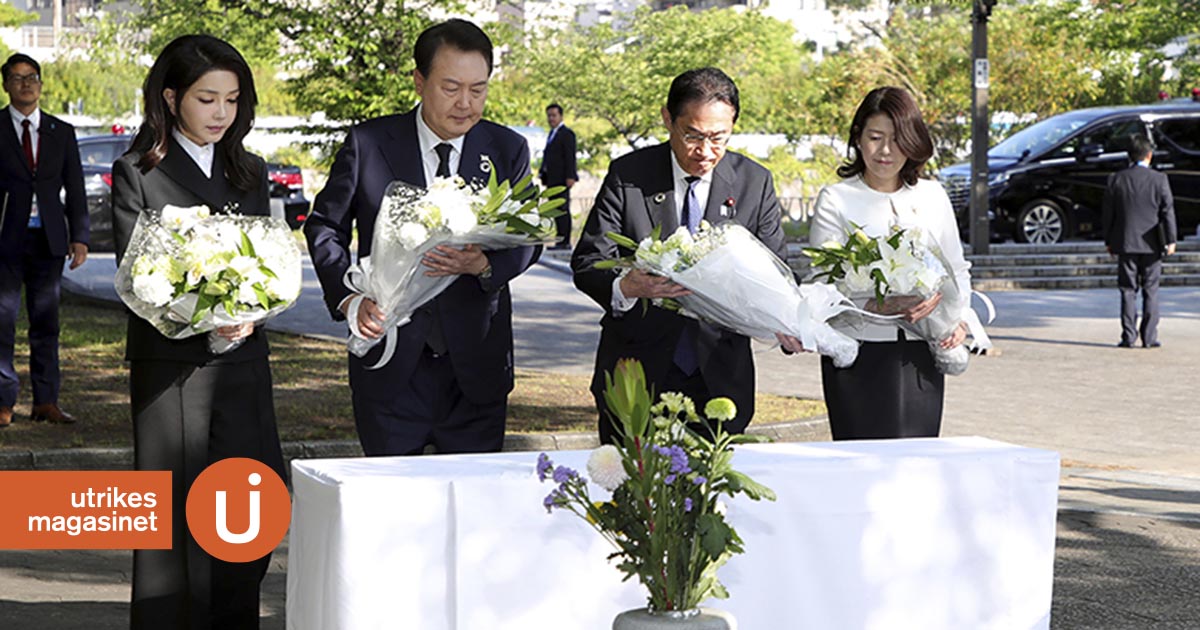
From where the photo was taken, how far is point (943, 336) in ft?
18.6

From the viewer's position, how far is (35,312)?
10.5 metres

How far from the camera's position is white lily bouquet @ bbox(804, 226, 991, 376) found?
5270 millimetres

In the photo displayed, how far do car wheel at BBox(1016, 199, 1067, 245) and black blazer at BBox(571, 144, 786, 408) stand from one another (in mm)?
20038

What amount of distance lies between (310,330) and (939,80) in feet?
71.6

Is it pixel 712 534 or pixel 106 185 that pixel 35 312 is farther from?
pixel 106 185

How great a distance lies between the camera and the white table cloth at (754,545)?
409 cm

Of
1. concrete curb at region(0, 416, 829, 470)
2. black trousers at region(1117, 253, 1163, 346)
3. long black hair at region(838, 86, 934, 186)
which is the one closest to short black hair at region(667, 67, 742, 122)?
long black hair at region(838, 86, 934, 186)

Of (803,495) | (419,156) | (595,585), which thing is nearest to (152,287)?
(419,156)

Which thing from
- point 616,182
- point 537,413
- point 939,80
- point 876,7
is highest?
point 876,7

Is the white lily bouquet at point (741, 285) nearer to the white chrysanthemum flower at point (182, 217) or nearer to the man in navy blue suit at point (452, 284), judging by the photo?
the man in navy blue suit at point (452, 284)

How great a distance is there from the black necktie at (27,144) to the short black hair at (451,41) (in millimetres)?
5887

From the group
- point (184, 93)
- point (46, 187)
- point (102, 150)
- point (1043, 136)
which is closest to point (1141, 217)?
point (1043, 136)

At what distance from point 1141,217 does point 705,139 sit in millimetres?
11864

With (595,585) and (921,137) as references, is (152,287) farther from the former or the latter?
(921,137)
